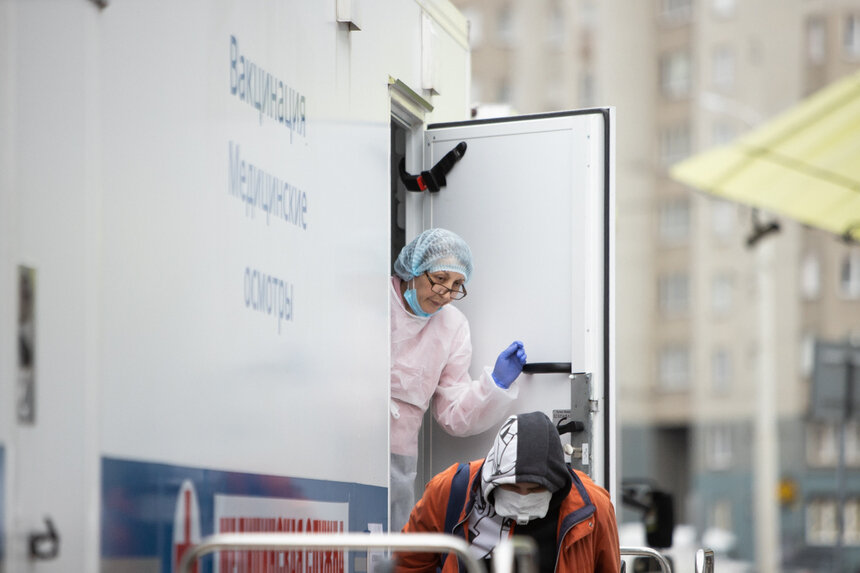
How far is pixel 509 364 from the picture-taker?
15.9 ft

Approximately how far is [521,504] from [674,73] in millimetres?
37405

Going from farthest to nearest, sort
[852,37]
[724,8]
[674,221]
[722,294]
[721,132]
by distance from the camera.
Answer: [674,221] < [724,8] < [721,132] < [722,294] < [852,37]

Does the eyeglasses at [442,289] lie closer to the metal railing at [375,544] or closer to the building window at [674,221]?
the metal railing at [375,544]

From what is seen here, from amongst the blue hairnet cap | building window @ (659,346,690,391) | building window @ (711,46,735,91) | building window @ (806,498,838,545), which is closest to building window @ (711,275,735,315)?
building window @ (659,346,690,391)

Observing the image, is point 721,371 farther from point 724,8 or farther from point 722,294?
point 724,8

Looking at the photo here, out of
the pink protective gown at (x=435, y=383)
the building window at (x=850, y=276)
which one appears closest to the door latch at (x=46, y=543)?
the pink protective gown at (x=435, y=383)

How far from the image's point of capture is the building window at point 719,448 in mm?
36844

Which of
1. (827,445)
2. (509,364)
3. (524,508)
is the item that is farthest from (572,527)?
(827,445)

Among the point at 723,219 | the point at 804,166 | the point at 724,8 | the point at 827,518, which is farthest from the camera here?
the point at 724,8

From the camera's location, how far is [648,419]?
1490 inches

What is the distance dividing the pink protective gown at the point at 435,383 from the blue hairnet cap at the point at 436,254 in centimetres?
14

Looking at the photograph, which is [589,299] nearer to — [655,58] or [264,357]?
[264,357]

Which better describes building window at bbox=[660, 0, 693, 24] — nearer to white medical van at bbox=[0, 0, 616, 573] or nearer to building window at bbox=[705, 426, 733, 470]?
building window at bbox=[705, 426, 733, 470]

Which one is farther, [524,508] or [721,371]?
[721,371]
